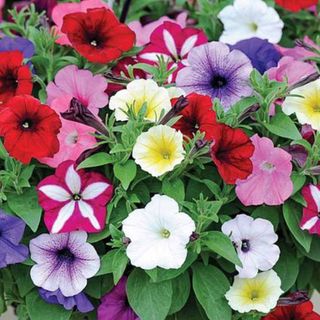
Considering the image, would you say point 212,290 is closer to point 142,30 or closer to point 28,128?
point 28,128

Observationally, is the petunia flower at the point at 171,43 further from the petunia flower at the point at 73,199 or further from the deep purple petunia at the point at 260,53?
the petunia flower at the point at 73,199

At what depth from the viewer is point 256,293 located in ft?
3.56

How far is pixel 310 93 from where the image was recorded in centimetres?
114

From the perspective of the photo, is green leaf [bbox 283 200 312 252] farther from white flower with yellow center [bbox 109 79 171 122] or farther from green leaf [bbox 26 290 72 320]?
green leaf [bbox 26 290 72 320]

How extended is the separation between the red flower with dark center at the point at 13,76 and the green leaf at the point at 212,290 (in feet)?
1.14

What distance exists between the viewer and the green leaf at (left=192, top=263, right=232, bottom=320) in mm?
1056

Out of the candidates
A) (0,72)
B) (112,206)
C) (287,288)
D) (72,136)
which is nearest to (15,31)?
(0,72)

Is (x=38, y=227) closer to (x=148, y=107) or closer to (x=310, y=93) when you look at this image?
(x=148, y=107)

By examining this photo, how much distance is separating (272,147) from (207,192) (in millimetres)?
105

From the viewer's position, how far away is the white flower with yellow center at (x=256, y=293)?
1.06 metres

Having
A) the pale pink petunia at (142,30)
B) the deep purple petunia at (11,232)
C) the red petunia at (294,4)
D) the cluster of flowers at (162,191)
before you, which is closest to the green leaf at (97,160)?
the cluster of flowers at (162,191)

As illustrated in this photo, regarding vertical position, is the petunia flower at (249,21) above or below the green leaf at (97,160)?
above

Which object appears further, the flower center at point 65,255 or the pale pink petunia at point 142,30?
the pale pink petunia at point 142,30

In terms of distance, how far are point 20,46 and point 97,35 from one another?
0.12 m
